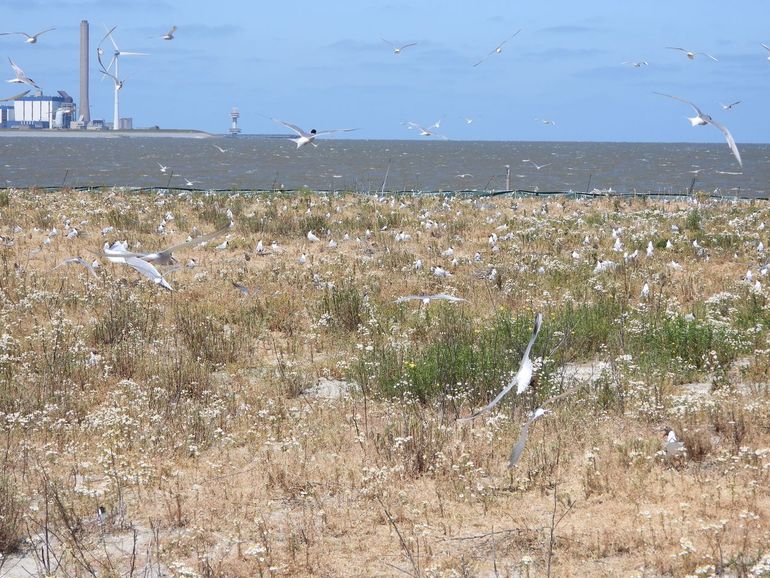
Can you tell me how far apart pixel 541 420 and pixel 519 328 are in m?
1.95

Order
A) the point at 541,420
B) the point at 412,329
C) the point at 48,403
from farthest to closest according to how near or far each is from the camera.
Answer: the point at 412,329
the point at 48,403
the point at 541,420

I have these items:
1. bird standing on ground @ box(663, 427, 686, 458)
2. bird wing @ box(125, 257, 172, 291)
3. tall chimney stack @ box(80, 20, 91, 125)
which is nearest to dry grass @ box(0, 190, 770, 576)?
bird standing on ground @ box(663, 427, 686, 458)

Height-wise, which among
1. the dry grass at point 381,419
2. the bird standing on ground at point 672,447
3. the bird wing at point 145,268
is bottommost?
the dry grass at point 381,419

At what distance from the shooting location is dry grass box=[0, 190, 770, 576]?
4828 millimetres

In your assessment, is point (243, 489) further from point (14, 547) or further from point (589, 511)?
point (589, 511)

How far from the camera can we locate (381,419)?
6957 mm

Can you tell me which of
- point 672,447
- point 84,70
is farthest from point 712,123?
point 84,70

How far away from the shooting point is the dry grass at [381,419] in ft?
15.8

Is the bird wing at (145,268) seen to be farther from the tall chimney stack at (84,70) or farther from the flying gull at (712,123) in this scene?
the tall chimney stack at (84,70)

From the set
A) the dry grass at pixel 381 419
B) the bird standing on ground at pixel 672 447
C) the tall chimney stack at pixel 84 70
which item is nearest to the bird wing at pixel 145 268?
the dry grass at pixel 381 419

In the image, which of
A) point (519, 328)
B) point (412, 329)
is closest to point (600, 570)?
point (519, 328)

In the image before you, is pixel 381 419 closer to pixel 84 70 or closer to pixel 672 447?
pixel 672 447

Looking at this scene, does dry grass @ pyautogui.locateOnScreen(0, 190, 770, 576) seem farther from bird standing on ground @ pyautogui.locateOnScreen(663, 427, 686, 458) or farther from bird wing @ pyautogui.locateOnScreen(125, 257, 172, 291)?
bird wing @ pyautogui.locateOnScreen(125, 257, 172, 291)

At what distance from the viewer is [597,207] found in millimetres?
19109
